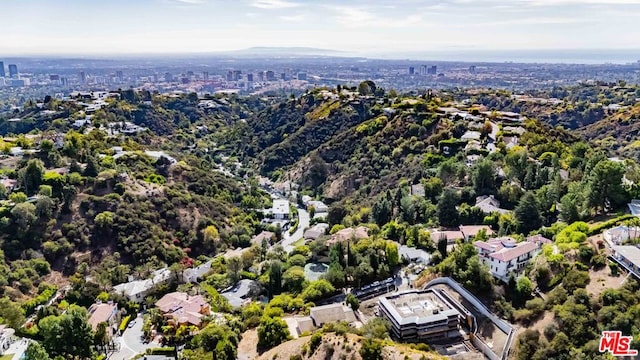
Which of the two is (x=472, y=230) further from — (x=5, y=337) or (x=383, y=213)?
(x=5, y=337)

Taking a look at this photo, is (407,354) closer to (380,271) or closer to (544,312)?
(544,312)

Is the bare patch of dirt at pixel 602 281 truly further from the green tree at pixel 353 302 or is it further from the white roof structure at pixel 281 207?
the white roof structure at pixel 281 207

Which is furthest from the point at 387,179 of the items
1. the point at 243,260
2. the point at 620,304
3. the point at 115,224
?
the point at 620,304

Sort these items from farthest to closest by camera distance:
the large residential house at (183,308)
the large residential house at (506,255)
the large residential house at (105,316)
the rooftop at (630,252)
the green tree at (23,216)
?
1. the green tree at (23,216)
2. the large residential house at (105,316)
3. the large residential house at (183,308)
4. the large residential house at (506,255)
5. the rooftop at (630,252)

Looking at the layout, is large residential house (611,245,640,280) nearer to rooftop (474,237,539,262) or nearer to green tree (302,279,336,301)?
rooftop (474,237,539,262)

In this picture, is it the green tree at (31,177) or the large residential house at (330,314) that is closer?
the large residential house at (330,314)

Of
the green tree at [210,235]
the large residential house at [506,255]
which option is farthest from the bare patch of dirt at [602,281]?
the green tree at [210,235]
